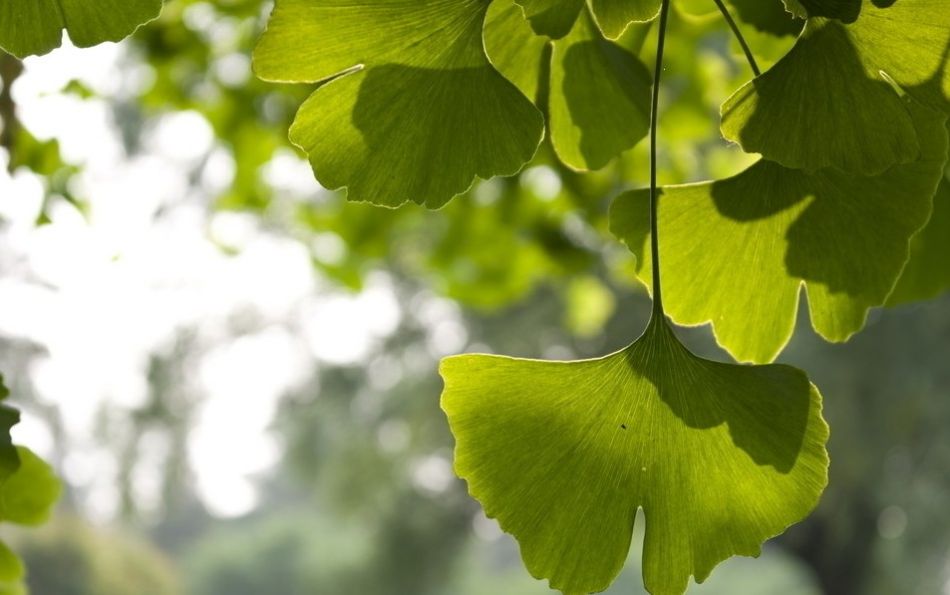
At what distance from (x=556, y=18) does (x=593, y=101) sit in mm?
83

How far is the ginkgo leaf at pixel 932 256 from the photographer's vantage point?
41 cm

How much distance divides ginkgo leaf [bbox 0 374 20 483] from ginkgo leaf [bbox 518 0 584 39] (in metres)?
0.20

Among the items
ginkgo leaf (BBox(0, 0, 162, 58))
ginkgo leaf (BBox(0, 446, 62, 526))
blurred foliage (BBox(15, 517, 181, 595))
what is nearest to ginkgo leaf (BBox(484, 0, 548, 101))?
ginkgo leaf (BBox(0, 0, 162, 58))

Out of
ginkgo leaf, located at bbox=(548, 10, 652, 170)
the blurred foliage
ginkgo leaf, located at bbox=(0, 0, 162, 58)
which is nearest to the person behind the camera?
ginkgo leaf, located at bbox=(0, 0, 162, 58)

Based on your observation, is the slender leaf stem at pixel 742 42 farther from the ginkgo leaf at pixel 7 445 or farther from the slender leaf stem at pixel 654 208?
the ginkgo leaf at pixel 7 445

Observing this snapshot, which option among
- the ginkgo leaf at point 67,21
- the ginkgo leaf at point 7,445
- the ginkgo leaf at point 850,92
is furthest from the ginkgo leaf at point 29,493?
the ginkgo leaf at point 850,92

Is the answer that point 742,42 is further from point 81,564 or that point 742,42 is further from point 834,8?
point 81,564

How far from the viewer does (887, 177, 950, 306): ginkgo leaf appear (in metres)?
0.41

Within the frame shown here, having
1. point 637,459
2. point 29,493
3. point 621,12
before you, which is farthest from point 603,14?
point 29,493

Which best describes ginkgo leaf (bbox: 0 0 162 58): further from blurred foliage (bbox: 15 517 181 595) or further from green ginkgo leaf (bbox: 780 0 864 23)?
blurred foliage (bbox: 15 517 181 595)

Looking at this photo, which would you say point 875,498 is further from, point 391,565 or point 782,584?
point 391,565

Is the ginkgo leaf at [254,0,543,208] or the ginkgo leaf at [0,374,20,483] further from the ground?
the ginkgo leaf at [254,0,543,208]

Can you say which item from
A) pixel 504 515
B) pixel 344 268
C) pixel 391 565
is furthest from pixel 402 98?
pixel 391 565

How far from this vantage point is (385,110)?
0.97 feet
